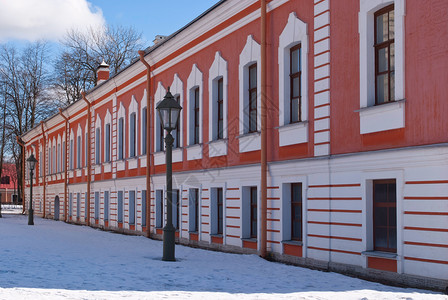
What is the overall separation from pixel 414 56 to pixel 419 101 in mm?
766

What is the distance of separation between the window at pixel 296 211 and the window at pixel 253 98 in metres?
2.30

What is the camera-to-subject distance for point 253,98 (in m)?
15.6

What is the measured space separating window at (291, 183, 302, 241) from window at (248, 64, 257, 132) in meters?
2.30

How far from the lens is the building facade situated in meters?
10.0

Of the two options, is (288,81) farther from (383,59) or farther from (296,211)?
(383,59)

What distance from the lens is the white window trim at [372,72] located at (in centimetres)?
1045

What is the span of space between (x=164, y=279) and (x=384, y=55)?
5573 mm

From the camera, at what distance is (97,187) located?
2945 centimetres

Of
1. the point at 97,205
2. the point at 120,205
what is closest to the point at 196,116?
the point at 120,205

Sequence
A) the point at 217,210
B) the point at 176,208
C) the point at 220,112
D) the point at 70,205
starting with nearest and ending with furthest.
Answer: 1. the point at 217,210
2. the point at 220,112
3. the point at 176,208
4. the point at 70,205

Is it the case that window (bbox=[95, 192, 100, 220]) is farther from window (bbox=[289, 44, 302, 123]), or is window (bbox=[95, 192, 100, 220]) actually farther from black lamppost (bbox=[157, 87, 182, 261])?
window (bbox=[289, 44, 302, 123])

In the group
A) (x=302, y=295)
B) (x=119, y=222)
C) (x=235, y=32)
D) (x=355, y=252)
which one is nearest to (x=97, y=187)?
(x=119, y=222)

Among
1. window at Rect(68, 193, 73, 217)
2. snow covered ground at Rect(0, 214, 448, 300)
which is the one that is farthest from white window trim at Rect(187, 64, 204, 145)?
window at Rect(68, 193, 73, 217)

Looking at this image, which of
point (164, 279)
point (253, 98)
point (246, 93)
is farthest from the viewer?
point (246, 93)
